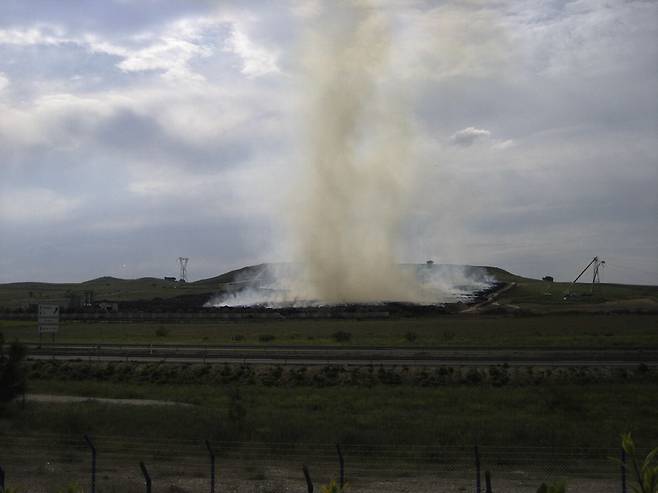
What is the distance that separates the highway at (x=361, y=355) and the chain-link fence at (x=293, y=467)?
21.2 metres

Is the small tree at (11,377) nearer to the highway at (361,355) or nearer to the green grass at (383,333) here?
the highway at (361,355)

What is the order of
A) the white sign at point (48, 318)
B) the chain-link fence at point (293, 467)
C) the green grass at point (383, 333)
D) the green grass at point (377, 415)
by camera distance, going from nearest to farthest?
1. the chain-link fence at point (293, 467)
2. the green grass at point (377, 415)
3. the white sign at point (48, 318)
4. the green grass at point (383, 333)

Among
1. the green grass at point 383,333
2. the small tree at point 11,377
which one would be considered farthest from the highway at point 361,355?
the small tree at point 11,377

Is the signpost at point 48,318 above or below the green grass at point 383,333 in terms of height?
above

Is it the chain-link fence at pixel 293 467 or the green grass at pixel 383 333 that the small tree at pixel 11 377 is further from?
the green grass at pixel 383 333

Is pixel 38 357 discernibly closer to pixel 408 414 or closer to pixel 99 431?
pixel 99 431

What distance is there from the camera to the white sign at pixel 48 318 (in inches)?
2178

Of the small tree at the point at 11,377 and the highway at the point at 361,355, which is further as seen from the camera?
the highway at the point at 361,355

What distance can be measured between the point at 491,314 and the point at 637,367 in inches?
2940

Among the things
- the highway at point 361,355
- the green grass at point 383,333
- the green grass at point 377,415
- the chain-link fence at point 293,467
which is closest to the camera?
the chain-link fence at point 293,467

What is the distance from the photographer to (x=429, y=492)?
16922mm

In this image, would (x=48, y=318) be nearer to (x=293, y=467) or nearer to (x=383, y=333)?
(x=383, y=333)

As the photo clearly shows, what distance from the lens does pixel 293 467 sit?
64.2 feet

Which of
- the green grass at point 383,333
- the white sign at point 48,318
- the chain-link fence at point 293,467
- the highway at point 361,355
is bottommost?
the chain-link fence at point 293,467
